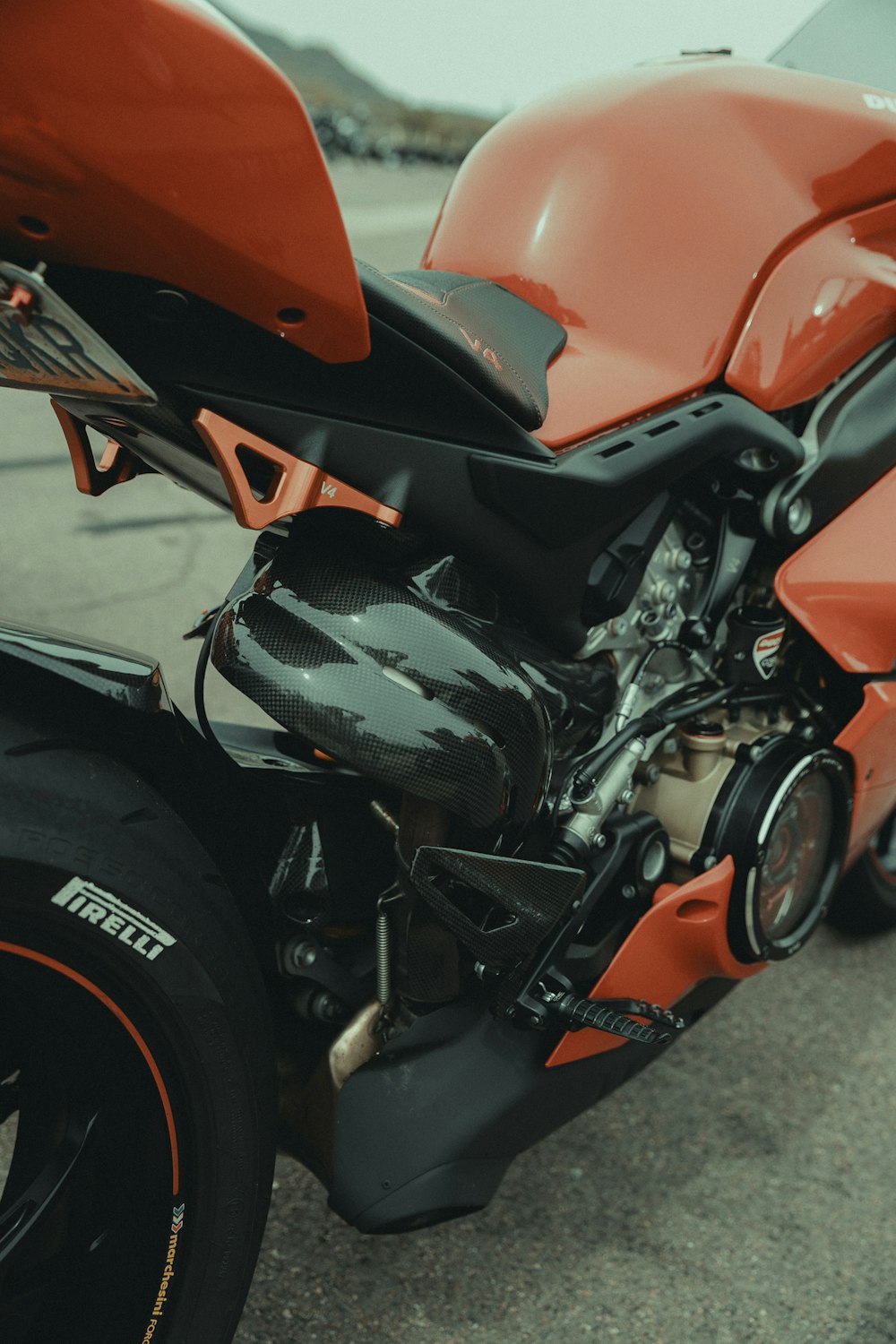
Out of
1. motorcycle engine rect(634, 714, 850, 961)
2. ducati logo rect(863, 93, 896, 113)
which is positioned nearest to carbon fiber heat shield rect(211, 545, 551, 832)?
motorcycle engine rect(634, 714, 850, 961)

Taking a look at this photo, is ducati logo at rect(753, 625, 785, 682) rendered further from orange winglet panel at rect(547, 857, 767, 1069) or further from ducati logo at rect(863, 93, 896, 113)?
ducati logo at rect(863, 93, 896, 113)

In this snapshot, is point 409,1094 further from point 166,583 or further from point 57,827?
point 166,583

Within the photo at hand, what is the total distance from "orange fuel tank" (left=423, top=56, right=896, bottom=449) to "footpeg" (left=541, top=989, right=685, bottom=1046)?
74cm

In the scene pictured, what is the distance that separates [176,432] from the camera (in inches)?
47.6

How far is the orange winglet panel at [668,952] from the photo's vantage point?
5.14ft

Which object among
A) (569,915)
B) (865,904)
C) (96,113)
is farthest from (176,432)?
(865,904)

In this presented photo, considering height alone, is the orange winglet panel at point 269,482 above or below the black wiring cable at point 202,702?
above

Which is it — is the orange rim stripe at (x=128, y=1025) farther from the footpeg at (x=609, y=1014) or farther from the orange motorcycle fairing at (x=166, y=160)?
the orange motorcycle fairing at (x=166, y=160)

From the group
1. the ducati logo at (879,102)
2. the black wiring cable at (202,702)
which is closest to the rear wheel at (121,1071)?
the black wiring cable at (202,702)

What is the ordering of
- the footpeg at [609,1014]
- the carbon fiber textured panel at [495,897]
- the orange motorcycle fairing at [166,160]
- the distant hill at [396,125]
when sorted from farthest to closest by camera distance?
the distant hill at [396,125] < the footpeg at [609,1014] < the carbon fiber textured panel at [495,897] < the orange motorcycle fairing at [166,160]

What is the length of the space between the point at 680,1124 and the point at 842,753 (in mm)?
692

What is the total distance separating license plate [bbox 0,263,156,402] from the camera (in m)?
0.97

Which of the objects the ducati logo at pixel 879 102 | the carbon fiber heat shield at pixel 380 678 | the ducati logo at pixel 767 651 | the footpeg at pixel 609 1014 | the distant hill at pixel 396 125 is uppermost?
the ducati logo at pixel 879 102

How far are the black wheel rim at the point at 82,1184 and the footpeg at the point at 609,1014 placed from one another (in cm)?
46
